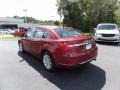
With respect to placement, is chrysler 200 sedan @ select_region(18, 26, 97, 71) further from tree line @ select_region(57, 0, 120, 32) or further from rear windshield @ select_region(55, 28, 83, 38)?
tree line @ select_region(57, 0, 120, 32)

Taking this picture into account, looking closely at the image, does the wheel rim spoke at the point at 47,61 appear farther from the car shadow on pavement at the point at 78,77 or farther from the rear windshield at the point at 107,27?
the rear windshield at the point at 107,27

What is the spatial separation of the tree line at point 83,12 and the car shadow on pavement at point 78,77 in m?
29.5

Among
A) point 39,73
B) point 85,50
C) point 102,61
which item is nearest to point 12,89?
point 39,73

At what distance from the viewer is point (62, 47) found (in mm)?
5969

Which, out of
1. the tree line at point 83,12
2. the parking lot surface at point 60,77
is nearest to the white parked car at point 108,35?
the parking lot surface at point 60,77

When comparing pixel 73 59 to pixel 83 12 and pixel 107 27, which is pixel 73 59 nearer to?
pixel 107 27

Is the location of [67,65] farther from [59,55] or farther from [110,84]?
[110,84]

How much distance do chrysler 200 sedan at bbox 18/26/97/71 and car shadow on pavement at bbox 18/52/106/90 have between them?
351mm

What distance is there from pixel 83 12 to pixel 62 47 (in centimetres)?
3246

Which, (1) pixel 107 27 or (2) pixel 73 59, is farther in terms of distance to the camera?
(1) pixel 107 27

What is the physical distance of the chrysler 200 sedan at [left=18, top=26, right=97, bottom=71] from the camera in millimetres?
5961

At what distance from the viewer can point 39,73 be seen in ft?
22.1

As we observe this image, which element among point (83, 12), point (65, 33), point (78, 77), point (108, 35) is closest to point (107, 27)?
point (108, 35)

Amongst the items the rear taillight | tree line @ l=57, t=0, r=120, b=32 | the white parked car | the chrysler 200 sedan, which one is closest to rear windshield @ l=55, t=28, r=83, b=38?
the chrysler 200 sedan
